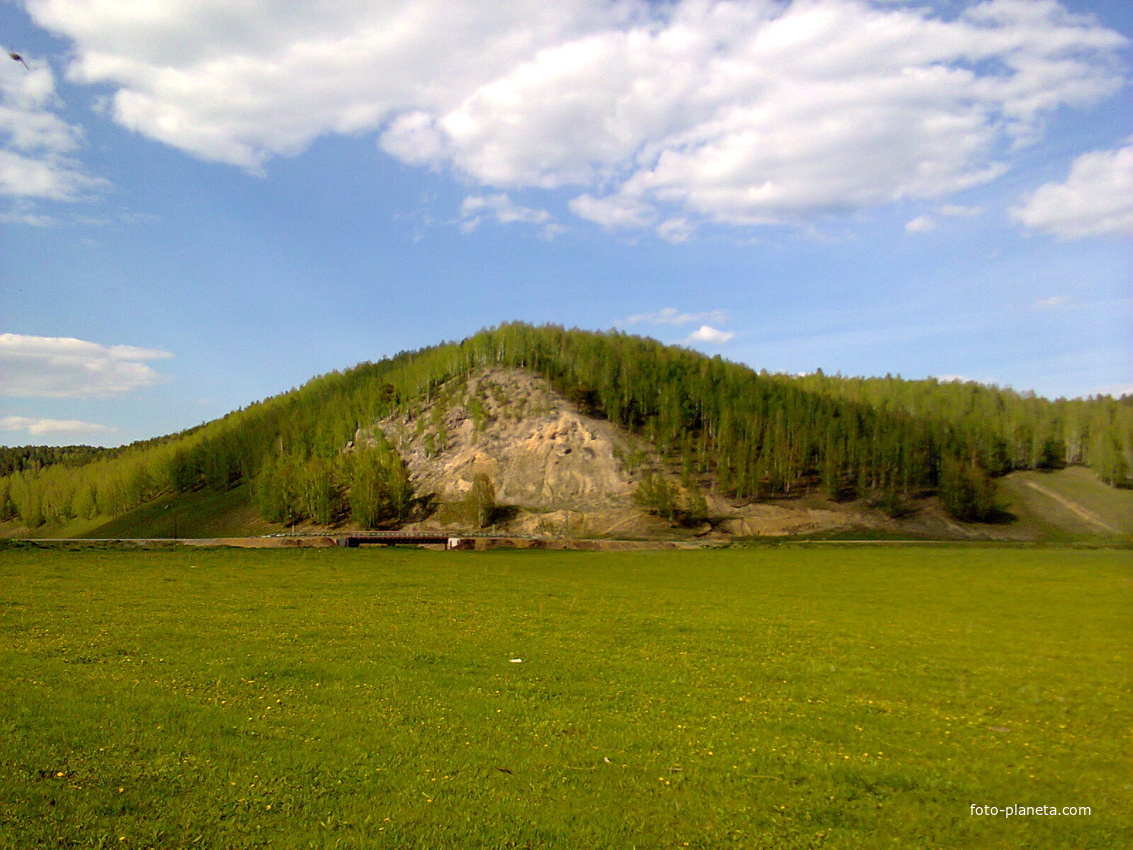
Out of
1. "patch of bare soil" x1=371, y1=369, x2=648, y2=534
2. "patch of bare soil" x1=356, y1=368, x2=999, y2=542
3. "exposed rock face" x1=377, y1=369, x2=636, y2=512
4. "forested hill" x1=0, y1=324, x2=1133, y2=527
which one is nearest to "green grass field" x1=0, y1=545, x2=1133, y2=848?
"patch of bare soil" x1=356, y1=368, x2=999, y2=542

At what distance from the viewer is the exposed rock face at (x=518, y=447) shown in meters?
158

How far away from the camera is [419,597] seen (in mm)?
35156

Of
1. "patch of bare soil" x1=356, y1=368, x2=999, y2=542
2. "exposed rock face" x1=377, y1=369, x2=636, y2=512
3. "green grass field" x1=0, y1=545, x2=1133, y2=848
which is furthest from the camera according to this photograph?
"exposed rock face" x1=377, y1=369, x2=636, y2=512

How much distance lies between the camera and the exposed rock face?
158 m

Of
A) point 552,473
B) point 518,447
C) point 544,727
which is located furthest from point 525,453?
point 544,727

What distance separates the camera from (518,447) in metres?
169

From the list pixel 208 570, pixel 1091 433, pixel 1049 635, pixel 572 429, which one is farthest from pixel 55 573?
pixel 1091 433

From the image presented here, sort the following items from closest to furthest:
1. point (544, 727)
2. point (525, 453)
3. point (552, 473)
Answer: point (544, 727) < point (552, 473) < point (525, 453)

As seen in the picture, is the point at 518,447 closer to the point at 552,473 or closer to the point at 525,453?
the point at 525,453

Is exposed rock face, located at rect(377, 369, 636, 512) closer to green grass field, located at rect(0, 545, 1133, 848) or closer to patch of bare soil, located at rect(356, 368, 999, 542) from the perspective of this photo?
patch of bare soil, located at rect(356, 368, 999, 542)

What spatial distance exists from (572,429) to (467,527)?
37852 millimetres

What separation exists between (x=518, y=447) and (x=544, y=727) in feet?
511

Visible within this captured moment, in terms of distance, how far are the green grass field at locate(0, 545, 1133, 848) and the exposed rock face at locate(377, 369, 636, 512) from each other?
12577 centimetres

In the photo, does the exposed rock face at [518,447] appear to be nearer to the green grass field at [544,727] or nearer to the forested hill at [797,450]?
the forested hill at [797,450]
